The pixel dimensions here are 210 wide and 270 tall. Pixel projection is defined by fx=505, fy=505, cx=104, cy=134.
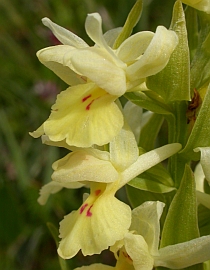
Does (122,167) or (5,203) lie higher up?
(122,167)

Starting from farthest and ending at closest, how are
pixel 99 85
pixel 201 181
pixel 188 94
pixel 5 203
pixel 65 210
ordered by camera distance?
pixel 65 210
pixel 5 203
pixel 201 181
pixel 188 94
pixel 99 85

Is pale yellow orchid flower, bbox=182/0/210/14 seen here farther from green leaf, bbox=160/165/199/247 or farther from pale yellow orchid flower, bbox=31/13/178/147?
green leaf, bbox=160/165/199/247

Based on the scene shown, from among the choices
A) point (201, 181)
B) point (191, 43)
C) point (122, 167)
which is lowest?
point (201, 181)

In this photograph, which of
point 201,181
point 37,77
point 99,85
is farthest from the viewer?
point 37,77

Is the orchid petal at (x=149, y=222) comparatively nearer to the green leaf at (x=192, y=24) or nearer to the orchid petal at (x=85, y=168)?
the orchid petal at (x=85, y=168)

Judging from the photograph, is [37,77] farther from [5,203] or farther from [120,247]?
[120,247]

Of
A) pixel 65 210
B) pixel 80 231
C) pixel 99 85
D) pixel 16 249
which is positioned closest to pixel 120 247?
pixel 80 231

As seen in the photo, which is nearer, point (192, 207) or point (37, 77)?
point (192, 207)

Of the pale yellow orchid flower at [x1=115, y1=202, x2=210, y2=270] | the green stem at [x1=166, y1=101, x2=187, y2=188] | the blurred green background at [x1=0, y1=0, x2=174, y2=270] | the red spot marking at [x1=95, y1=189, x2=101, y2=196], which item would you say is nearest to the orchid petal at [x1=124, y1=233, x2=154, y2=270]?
the pale yellow orchid flower at [x1=115, y1=202, x2=210, y2=270]
